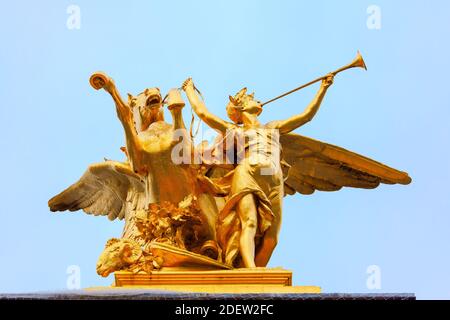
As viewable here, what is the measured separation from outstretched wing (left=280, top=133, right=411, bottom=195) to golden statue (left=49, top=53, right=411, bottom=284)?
0.16 meters

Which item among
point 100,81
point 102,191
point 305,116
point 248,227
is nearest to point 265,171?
point 248,227

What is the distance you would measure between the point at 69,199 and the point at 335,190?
366 centimetres

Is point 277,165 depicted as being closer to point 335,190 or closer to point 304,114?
point 304,114

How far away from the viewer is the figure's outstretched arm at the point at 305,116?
12.8m

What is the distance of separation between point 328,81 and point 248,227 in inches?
89.0

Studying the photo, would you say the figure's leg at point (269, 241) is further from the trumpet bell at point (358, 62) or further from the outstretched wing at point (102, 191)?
the trumpet bell at point (358, 62)

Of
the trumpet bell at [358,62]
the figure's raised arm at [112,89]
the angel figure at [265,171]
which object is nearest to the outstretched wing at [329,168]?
the angel figure at [265,171]

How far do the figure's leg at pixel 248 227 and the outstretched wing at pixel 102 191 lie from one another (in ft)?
5.24

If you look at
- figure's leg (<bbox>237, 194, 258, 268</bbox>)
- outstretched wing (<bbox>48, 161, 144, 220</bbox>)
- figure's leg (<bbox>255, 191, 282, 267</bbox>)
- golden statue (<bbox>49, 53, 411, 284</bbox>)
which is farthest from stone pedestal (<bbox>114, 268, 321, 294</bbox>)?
outstretched wing (<bbox>48, 161, 144, 220</bbox>)

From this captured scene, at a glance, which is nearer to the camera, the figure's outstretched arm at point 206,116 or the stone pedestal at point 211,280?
the stone pedestal at point 211,280

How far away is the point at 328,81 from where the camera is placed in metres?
12.9

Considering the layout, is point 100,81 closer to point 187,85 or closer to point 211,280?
point 187,85
